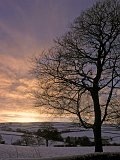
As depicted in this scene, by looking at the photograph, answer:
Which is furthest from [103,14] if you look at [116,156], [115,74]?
[116,156]

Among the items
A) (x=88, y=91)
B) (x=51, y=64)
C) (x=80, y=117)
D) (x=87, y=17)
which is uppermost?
(x=87, y=17)

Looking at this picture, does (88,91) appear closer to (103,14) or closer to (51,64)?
(51,64)

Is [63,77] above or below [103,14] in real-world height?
below

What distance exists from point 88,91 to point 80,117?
207 centimetres

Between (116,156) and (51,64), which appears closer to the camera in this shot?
(116,156)

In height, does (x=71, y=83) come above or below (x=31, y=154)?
above

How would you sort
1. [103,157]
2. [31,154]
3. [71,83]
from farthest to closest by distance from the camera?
[31,154] < [71,83] < [103,157]

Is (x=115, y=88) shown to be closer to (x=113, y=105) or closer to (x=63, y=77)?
(x=113, y=105)

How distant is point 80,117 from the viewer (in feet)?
87.4

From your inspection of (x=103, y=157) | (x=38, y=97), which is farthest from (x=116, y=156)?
(x=38, y=97)

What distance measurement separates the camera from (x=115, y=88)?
27.2 metres

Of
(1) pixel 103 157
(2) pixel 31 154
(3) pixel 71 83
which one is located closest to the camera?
(1) pixel 103 157

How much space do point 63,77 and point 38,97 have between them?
2417 millimetres

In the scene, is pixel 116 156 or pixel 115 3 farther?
pixel 115 3
